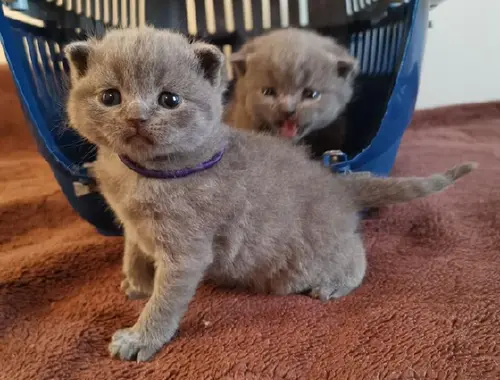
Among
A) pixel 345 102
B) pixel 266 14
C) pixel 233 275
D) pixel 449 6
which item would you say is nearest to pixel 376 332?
pixel 233 275

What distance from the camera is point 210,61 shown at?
78 cm

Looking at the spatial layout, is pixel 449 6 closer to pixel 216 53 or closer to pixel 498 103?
pixel 498 103

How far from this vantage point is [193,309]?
924 millimetres

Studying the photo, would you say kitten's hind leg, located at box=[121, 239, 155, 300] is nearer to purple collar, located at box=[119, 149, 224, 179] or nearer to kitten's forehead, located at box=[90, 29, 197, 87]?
purple collar, located at box=[119, 149, 224, 179]

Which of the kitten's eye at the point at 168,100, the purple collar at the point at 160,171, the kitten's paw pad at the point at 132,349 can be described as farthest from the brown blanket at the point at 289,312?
the kitten's eye at the point at 168,100

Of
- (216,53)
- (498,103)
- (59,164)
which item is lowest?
(498,103)

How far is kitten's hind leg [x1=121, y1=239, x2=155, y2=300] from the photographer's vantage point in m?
0.96

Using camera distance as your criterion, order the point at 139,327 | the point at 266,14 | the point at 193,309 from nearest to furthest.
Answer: the point at 139,327, the point at 193,309, the point at 266,14

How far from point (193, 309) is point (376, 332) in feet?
1.04

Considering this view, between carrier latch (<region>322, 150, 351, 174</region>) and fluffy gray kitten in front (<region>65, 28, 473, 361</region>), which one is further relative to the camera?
carrier latch (<region>322, 150, 351, 174</region>)

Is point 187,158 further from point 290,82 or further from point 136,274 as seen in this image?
point 290,82

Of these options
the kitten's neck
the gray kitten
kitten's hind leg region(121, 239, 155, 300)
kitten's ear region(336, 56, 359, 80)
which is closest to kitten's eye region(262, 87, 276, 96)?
the gray kitten

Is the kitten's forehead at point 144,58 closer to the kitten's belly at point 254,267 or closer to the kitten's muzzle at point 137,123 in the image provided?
the kitten's muzzle at point 137,123

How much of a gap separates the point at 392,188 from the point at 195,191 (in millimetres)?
424
